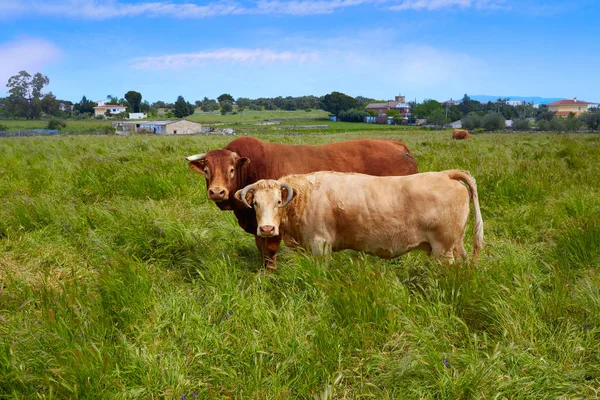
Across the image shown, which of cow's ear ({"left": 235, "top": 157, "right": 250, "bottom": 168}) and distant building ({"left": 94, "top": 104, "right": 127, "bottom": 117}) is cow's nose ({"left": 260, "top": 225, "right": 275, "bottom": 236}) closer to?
cow's ear ({"left": 235, "top": 157, "right": 250, "bottom": 168})

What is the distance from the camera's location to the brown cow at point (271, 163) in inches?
218

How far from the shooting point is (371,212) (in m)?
4.80

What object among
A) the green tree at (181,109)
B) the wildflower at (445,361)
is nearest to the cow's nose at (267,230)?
the wildflower at (445,361)

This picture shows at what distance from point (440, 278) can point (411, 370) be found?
50.8 inches

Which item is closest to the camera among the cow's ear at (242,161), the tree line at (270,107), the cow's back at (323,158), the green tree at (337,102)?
the cow's ear at (242,161)

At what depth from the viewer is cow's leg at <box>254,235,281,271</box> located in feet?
17.6

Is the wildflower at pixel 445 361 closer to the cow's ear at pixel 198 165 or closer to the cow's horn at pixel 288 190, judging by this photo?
the cow's horn at pixel 288 190

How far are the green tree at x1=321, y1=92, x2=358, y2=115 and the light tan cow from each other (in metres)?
137

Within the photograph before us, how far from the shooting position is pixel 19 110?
12062 centimetres

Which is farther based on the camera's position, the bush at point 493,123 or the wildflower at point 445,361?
the bush at point 493,123

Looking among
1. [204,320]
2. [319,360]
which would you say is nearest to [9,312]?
[204,320]

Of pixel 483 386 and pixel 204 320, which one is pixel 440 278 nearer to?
pixel 483 386

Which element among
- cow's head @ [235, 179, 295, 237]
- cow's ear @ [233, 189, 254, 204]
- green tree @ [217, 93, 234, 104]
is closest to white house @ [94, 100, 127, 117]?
green tree @ [217, 93, 234, 104]

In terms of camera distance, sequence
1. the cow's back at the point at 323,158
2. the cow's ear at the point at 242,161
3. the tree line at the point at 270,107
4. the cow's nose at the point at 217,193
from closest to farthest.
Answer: the cow's nose at the point at 217,193 < the cow's ear at the point at 242,161 < the cow's back at the point at 323,158 < the tree line at the point at 270,107
